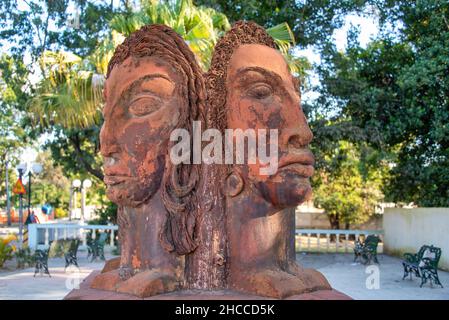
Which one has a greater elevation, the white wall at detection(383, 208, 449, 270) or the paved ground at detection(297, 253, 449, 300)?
the white wall at detection(383, 208, 449, 270)

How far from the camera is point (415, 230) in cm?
1434

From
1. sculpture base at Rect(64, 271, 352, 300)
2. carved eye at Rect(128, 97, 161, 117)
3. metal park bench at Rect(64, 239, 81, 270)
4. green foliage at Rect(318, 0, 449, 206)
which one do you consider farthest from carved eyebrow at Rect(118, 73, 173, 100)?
green foliage at Rect(318, 0, 449, 206)

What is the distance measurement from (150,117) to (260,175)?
106 centimetres

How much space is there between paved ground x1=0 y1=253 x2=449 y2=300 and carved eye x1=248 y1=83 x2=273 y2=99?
14.1ft

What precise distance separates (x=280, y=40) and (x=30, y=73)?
896cm

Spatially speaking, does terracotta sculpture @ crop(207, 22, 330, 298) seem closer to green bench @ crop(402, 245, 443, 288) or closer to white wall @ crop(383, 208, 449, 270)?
green bench @ crop(402, 245, 443, 288)

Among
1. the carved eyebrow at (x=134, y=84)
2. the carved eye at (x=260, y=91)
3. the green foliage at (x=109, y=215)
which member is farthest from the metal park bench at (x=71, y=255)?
the carved eye at (x=260, y=91)

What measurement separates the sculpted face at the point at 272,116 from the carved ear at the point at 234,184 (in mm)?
54

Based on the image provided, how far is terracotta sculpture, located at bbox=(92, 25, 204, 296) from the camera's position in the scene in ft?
14.0

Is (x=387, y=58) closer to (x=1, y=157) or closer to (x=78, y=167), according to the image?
(x=78, y=167)

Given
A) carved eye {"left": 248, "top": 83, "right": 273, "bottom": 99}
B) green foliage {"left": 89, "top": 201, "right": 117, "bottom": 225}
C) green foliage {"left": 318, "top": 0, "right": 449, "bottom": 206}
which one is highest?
green foliage {"left": 318, "top": 0, "right": 449, "bottom": 206}

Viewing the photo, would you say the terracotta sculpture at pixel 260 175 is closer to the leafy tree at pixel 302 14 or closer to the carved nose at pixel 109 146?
the carved nose at pixel 109 146

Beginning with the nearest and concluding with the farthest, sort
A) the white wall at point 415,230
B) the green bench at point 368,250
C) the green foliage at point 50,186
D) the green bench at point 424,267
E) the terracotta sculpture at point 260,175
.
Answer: the terracotta sculpture at point 260,175, the green bench at point 424,267, the white wall at point 415,230, the green bench at point 368,250, the green foliage at point 50,186

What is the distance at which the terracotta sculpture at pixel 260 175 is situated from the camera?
4.24 metres
